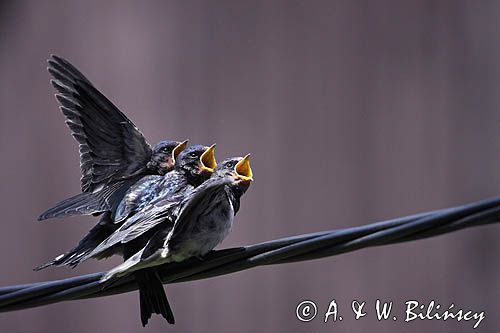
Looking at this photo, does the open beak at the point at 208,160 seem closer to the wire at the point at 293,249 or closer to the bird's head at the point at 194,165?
the bird's head at the point at 194,165

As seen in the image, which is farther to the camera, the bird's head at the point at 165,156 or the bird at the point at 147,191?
the bird's head at the point at 165,156

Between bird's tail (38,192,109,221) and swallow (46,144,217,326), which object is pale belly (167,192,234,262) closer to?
swallow (46,144,217,326)

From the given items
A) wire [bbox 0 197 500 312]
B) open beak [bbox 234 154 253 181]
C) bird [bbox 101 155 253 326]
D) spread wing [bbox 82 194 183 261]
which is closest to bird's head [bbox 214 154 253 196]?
open beak [bbox 234 154 253 181]

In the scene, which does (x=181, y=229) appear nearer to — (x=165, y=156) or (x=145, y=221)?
(x=145, y=221)

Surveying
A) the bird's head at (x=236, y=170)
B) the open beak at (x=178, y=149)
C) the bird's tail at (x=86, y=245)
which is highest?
the open beak at (x=178, y=149)

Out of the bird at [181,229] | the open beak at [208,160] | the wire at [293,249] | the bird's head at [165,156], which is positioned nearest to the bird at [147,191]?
the open beak at [208,160]

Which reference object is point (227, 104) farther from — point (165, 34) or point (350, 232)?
point (350, 232)

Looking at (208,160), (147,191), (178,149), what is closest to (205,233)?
(147,191)
